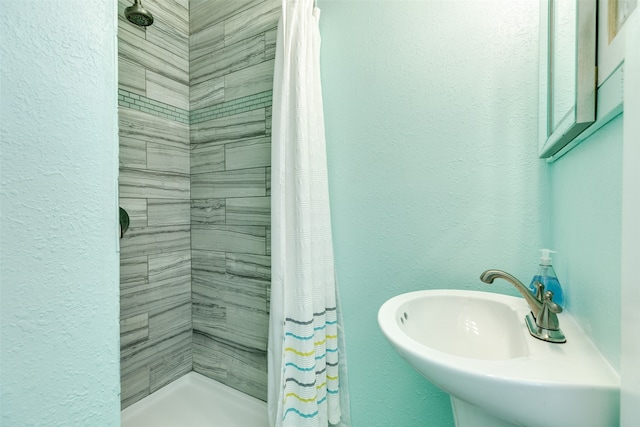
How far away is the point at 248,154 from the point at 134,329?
1.00 meters

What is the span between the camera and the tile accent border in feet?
4.66

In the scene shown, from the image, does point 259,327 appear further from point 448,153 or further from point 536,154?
point 536,154

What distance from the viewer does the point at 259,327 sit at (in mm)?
1491

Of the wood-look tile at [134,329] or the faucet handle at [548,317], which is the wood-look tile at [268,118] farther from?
the faucet handle at [548,317]

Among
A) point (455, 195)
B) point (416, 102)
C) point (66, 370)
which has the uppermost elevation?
point (416, 102)

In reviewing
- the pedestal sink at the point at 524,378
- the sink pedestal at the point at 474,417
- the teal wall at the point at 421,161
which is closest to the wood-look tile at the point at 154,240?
the teal wall at the point at 421,161

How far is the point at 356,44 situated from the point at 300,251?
0.87 m

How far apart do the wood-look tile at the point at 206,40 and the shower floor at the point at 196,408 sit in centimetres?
179

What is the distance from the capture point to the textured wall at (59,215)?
348mm

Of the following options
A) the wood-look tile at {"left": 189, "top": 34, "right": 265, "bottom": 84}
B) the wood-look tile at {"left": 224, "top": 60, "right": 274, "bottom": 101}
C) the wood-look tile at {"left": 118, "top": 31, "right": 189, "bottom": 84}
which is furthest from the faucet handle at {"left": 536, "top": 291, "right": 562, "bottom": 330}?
the wood-look tile at {"left": 118, "top": 31, "right": 189, "bottom": 84}

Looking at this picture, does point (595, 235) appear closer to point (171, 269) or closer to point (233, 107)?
point (233, 107)

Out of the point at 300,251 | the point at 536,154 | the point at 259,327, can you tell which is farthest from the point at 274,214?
the point at 536,154

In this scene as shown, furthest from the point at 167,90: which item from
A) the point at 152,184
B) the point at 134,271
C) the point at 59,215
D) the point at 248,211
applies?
the point at 59,215

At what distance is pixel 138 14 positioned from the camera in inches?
50.5
